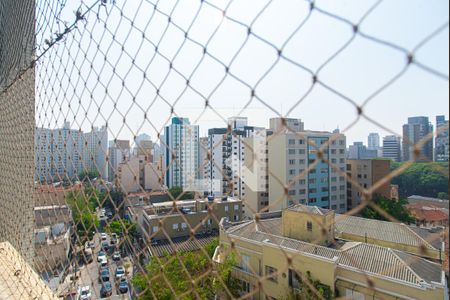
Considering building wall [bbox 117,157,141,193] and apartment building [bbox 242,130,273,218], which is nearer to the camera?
apartment building [bbox 242,130,273,218]

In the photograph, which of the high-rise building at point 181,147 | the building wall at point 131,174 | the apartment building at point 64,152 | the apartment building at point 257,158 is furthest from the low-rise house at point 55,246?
the apartment building at point 257,158

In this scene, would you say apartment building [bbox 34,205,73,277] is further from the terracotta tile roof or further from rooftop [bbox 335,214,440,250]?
rooftop [bbox 335,214,440,250]

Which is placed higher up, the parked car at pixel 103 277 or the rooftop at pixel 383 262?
the parked car at pixel 103 277

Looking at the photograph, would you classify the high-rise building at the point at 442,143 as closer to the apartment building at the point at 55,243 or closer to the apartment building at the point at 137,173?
the apartment building at the point at 137,173

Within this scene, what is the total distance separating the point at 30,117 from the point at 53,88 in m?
0.32

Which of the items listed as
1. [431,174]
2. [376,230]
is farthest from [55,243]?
[376,230]

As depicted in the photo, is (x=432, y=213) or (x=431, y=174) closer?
(x=431, y=174)

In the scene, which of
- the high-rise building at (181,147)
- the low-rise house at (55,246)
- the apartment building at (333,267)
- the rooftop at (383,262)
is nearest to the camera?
the high-rise building at (181,147)

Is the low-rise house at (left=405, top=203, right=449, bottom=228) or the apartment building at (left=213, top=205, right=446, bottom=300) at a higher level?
the low-rise house at (left=405, top=203, right=449, bottom=228)

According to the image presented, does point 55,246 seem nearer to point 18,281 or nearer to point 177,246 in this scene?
point 18,281

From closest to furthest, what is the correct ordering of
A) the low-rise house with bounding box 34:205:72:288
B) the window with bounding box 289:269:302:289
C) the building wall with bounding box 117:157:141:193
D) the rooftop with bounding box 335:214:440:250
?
the building wall with bounding box 117:157:141:193, the low-rise house with bounding box 34:205:72:288, the window with bounding box 289:269:302:289, the rooftop with bounding box 335:214:440:250

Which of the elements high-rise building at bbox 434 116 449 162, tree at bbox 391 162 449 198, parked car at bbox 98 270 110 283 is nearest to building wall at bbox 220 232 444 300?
parked car at bbox 98 270 110 283

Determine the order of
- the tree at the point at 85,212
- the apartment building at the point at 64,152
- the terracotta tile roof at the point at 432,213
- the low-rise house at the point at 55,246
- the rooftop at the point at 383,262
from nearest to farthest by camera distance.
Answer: the terracotta tile roof at the point at 432,213 < the tree at the point at 85,212 < the apartment building at the point at 64,152 < the low-rise house at the point at 55,246 < the rooftop at the point at 383,262

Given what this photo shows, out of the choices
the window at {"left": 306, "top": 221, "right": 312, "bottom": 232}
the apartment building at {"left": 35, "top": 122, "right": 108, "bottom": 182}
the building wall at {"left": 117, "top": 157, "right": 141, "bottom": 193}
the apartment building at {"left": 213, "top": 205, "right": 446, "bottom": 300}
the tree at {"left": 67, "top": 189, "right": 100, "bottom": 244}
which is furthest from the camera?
the window at {"left": 306, "top": 221, "right": 312, "bottom": 232}
